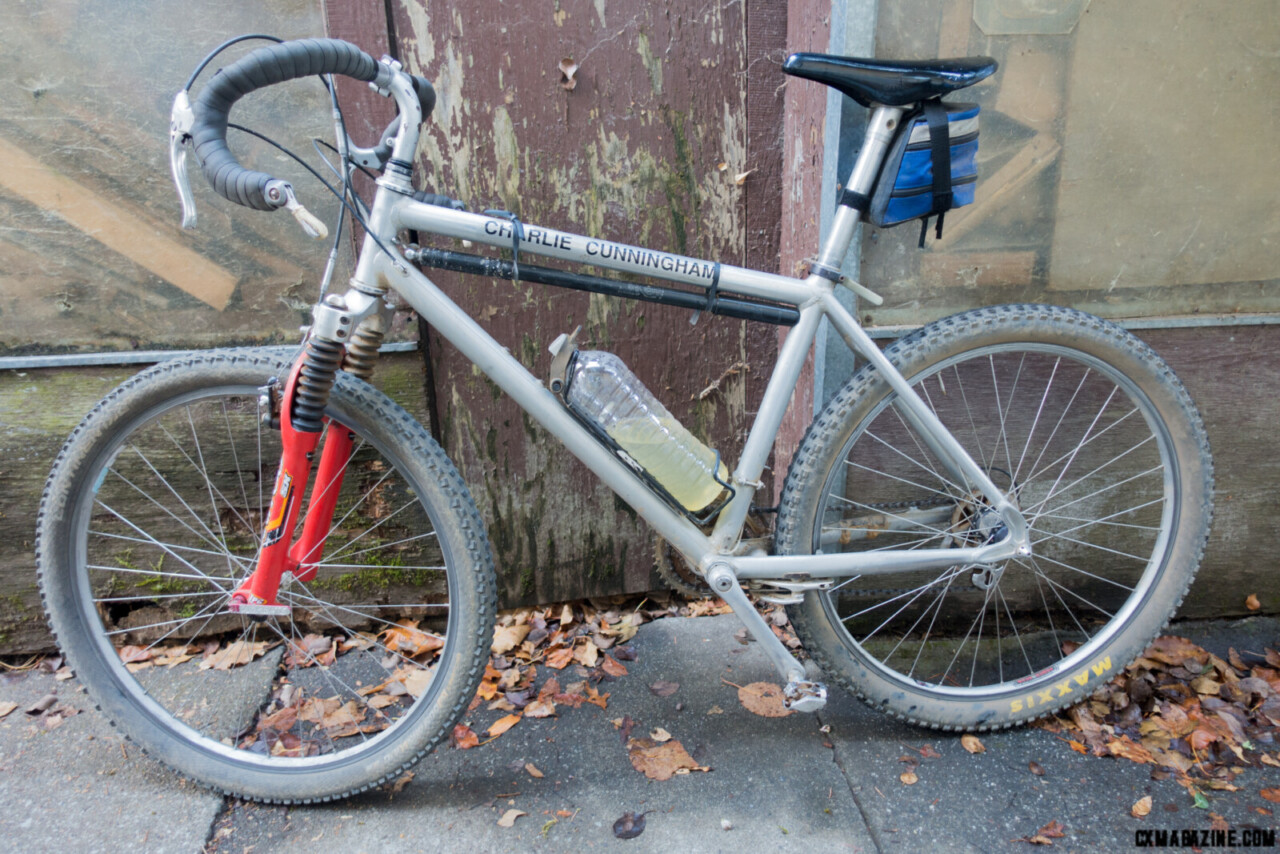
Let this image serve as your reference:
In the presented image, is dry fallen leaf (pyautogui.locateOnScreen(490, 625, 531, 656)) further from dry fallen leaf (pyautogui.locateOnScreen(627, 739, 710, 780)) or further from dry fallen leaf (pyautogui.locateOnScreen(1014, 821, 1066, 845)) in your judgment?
dry fallen leaf (pyautogui.locateOnScreen(1014, 821, 1066, 845))

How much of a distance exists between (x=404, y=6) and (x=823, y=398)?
5.60 feet

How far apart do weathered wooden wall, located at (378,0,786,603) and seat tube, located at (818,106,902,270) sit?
24.7 inches

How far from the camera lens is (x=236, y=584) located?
7.82 feet

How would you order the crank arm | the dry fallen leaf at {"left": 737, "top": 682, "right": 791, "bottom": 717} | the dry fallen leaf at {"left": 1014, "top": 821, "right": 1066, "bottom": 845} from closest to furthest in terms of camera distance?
the dry fallen leaf at {"left": 1014, "top": 821, "right": 1066, "bottom": 845} < the crank arm < the dry fallen leaf at {"left": 737, "top": 682, "right": 791, "bottom": 717}

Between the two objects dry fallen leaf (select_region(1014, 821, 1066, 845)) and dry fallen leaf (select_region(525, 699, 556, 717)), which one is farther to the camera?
dry fallen leaf (select_region(525, 699, 556, 717))

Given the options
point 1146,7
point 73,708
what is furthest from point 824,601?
point 73,708

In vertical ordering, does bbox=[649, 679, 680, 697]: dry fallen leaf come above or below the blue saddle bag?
below

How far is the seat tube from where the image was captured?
5.97 feet

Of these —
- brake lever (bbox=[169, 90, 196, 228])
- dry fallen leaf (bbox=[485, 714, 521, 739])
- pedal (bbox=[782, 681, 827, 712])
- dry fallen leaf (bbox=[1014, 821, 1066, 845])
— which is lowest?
dry fallen leaf (bbox=[1014, 821, 1066, 845])

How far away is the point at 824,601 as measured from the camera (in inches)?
80.6

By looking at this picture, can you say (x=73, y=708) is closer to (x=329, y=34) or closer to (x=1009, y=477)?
(x=329, y=34)

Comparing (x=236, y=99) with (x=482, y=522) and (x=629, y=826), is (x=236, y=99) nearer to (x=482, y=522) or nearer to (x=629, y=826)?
(x=482, y=522)

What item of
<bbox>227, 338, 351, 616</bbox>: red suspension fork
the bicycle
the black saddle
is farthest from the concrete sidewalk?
the black saddle

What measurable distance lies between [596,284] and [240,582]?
4.06 feet
